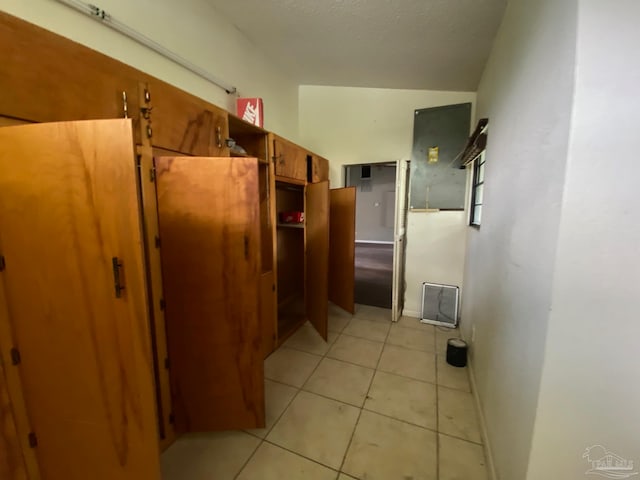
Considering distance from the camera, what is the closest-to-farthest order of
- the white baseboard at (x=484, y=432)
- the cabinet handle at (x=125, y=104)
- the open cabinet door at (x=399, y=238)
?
the cabinet handle at (x=125, y=104) → the white baseboard at (x=484, y=432) → the open cabinet door at (x=399, y=238)

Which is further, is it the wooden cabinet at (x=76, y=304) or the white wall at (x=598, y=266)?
the wooden cabinet at (x=76, y=304)

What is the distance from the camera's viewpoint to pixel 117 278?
836 millimetres

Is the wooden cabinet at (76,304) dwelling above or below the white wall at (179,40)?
below

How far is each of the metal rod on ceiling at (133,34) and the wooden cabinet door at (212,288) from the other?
78 centimetres

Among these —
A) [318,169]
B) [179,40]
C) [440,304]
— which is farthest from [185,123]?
[440,304]

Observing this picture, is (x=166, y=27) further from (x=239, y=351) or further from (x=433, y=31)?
(x=239, y=351)

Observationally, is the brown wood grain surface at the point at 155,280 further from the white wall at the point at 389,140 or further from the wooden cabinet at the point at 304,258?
the white wall at the point at 389,140

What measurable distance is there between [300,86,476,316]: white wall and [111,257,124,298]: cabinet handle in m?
2.93

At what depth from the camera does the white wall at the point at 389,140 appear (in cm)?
298

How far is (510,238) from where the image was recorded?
122 cm

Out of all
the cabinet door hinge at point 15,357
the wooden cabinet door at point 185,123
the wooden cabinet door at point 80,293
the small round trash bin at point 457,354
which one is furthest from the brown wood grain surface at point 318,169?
the cabinet door hinge at point 15,357

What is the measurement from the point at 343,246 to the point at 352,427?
5.96 feet

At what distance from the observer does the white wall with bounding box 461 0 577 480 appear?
82 cm

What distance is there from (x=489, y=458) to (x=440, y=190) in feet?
8.15
